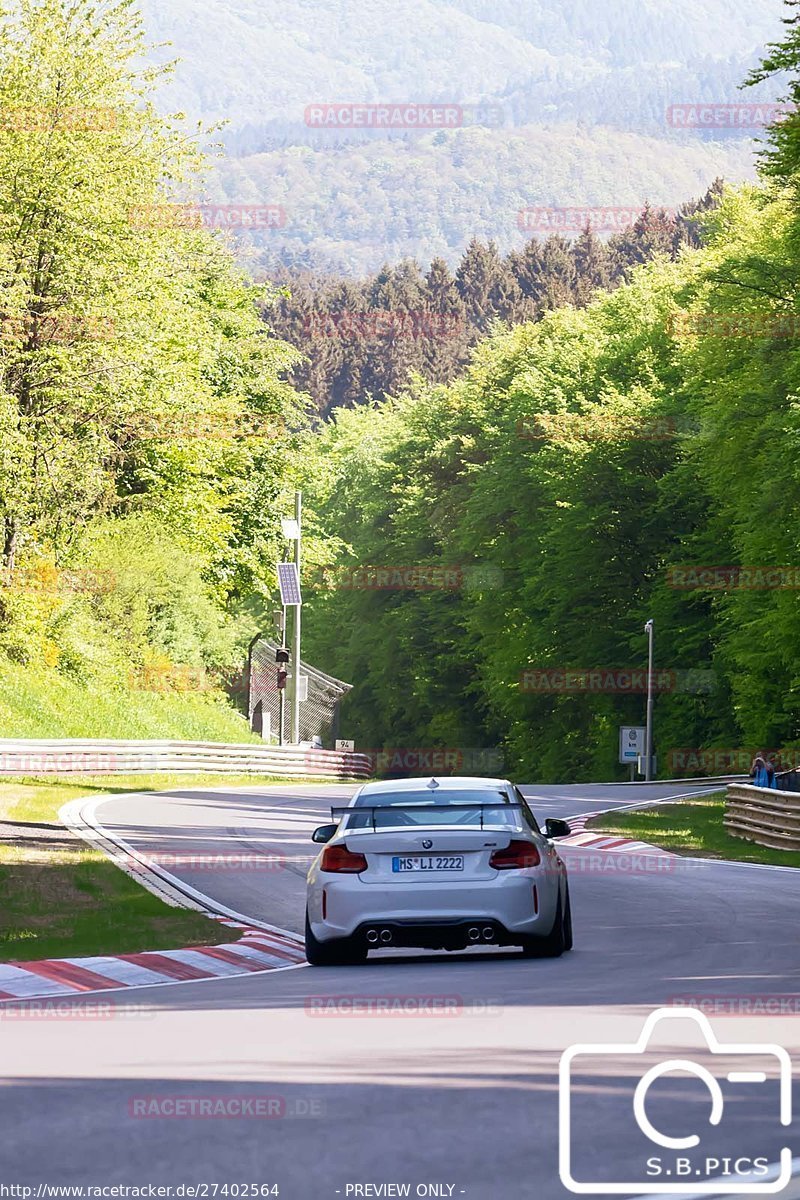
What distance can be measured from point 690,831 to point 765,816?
149 inches

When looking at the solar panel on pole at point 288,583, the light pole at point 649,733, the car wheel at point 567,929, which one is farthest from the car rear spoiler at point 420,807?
the light pole at point 649,733

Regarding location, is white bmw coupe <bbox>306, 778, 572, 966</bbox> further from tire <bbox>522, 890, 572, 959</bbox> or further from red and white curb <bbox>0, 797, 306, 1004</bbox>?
red and white curb <bbox>0, 797, 306, 1004</bbox>

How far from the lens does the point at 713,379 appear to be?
56.6 meters

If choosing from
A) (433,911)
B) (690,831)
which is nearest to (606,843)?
(690,831)

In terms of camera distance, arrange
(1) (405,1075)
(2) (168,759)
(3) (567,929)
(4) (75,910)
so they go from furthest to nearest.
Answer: (2) (168,759) → (4) (75,910) → (3) (567,929) → (1) (405,1075)

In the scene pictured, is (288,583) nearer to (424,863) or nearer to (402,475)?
(402,475)

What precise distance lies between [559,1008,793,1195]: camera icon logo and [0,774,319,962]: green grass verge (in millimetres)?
6210

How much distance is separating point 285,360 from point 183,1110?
6448cm

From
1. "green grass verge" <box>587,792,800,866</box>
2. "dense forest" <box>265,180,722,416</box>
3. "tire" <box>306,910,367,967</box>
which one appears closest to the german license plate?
"tire" <box>306,910,367,967</box>

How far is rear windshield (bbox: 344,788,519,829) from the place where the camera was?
14336 millimetres

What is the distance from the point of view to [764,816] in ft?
111

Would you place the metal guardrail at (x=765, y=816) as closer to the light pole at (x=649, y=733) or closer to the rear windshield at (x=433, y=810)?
the rear windshield at (x=433, y=810)

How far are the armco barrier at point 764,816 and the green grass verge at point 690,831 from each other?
208mm

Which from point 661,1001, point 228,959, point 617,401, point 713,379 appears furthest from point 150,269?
point 661,1001
